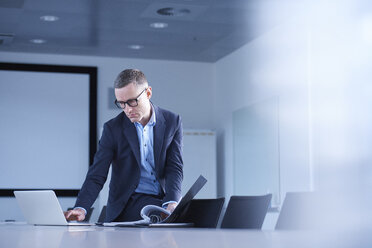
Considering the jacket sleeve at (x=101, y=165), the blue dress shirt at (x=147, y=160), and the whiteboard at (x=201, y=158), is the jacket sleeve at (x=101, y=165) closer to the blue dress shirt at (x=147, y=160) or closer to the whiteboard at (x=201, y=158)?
the blue dress shirt at (x=147, y=160)

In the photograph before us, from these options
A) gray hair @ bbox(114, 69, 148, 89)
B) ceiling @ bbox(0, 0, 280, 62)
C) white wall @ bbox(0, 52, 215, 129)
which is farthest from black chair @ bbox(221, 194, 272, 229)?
white wall @ bbox(0, 52, 215, 129)

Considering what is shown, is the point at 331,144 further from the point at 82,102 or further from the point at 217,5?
the point at 82,102

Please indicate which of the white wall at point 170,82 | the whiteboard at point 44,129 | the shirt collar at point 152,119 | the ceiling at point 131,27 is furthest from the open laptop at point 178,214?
the white wall at point 170,82

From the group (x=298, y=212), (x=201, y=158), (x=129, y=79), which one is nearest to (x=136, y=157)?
(x=129, y=79)

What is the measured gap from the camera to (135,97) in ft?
8.54

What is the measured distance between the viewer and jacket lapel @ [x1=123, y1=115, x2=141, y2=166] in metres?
2.65

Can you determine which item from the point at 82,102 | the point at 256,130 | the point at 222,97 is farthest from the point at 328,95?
the point at 82,102

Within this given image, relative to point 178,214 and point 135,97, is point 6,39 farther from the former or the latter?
point 178,214

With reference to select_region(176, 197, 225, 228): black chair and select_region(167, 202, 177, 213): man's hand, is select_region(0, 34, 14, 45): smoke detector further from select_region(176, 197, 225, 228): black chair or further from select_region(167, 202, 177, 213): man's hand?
select_region(176, 197, 225, 228): black chair

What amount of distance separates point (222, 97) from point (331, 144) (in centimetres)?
280

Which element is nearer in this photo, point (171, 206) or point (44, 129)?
point (171, 206)

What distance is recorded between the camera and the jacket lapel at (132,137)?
8.70ft

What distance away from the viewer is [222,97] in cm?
838

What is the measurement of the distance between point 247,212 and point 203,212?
18cm
